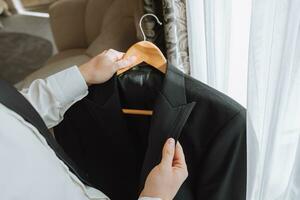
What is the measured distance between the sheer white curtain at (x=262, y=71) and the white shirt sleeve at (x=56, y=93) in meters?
0.32

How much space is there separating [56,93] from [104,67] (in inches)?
5.4

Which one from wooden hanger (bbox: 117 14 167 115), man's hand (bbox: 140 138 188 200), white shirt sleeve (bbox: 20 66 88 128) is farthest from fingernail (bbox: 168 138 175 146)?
white shirt sleeve (bbox: 20 66 88 128)

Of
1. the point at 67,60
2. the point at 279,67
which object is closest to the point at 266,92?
the point at 279,67

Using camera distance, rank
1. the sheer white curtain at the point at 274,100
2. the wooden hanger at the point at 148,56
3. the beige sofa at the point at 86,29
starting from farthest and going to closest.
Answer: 1. the beige sofa at the point at 86,29
2. the wooden hanger at the point at 148,56
3. the sheer white curtain at the point at 274,100

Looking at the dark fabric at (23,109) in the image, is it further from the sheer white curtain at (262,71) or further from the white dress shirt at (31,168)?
the sheer white curtain at (262,71)

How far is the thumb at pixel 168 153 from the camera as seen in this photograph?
599mm

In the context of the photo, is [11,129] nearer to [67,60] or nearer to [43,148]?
[43,148]

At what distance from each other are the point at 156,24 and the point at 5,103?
0.49 m

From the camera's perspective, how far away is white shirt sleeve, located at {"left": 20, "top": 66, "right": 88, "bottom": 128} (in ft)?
2.47

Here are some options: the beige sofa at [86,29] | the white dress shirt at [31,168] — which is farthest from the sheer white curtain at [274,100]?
the beige sofa at [86,29]

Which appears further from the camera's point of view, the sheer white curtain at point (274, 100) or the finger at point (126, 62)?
the finger at point (126, 62)

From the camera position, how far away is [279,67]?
48 centimetres

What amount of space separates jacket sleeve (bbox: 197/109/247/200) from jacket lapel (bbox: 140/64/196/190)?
0.08 meters

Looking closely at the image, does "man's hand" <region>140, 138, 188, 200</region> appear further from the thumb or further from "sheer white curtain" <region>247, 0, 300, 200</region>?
"sheer white curtain" <region>247, 0, 300, 200</region>
